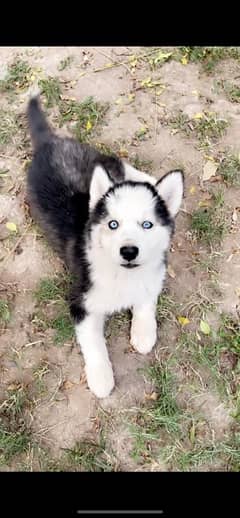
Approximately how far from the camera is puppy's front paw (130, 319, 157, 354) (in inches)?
149

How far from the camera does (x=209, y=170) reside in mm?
4641

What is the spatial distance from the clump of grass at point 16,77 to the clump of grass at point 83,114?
0.47 m

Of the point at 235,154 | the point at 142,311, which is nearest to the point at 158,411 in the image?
the point at 142,311

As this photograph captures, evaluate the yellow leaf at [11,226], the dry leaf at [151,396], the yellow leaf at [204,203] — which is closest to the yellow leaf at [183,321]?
the dry leaf at [151,396]

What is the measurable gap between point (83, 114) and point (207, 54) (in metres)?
1.32

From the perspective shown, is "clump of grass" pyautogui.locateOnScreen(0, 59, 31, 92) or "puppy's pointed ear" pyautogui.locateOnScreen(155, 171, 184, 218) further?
"clump of grass" pyautogui.locateOnScreen(0, 59, 31, 92)

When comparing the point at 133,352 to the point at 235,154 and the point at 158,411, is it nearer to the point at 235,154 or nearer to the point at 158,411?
the point at 158,411

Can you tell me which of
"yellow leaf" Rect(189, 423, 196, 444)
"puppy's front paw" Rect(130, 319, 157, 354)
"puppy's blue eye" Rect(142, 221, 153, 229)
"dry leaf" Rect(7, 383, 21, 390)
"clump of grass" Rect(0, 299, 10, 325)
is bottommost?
"yellow leaf" Rect(189, 423, 196, 444)

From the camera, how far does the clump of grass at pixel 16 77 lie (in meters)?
5.14

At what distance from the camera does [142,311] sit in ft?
12.4

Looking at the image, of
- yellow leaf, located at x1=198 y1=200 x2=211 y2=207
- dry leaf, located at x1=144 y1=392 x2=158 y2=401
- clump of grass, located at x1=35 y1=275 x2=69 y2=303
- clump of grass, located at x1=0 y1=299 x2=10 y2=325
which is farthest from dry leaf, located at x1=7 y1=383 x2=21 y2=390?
yellow leaf, located at x1=198 y1=200 x2=211 y2=207

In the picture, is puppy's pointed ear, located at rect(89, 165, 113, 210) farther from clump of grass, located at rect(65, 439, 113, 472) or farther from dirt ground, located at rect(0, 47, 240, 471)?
clump of grass, located at rect(65, 439, 113, 472)

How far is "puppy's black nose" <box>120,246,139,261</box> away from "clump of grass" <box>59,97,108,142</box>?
208 centimetres

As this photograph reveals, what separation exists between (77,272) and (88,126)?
5.55ft
